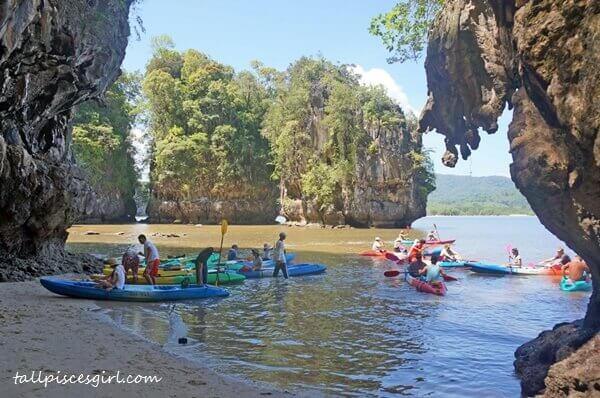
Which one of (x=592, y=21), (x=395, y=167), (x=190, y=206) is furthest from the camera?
(x=190, y=206)

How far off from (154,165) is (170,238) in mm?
23682

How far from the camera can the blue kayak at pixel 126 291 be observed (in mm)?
11203

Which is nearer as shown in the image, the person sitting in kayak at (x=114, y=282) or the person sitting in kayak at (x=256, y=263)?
the person sitting in kayak at (x=114, y=282)

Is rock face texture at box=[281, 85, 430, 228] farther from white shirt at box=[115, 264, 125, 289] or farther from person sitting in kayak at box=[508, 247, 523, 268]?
white shirt at box=[115, 264, 125, 289]

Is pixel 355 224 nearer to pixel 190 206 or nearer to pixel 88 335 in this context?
pixel 190 206

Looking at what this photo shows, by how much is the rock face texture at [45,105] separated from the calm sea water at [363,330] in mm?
4216

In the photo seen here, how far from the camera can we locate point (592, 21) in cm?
510

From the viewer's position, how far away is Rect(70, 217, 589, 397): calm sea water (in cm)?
696

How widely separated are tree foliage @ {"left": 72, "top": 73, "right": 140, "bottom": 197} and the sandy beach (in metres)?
36.3

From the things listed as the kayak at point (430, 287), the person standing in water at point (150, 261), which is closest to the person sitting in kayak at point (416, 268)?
the kayak at point (430, 287)

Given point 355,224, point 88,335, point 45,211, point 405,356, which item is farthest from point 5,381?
point 355,224

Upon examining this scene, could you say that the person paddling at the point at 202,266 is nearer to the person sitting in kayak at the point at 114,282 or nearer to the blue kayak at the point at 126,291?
the blue kayak at the point at 126,291

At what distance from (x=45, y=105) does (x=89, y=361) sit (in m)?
9.78

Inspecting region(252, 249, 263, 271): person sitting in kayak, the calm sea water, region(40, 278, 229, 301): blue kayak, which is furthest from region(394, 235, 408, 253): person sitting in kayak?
region(40, 278, 229, 301): blue kayak
